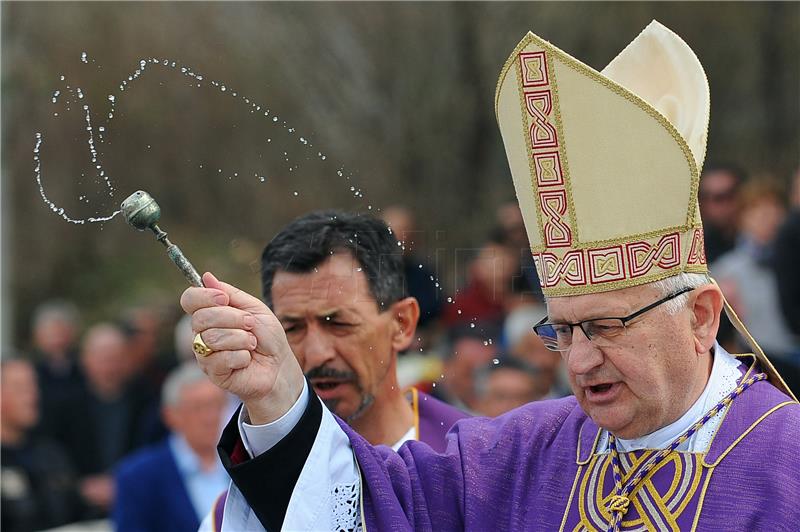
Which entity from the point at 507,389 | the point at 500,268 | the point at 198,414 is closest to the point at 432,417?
the point at 507,389

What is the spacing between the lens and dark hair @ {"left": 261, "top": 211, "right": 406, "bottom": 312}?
353 centimetres

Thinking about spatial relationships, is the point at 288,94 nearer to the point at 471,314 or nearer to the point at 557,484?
the point at 471,314

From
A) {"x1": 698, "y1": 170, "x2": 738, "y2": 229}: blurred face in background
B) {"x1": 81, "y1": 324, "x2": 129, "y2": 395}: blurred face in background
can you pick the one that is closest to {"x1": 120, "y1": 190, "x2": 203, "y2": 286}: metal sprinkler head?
{"x1": 698, "y1": 170, "x2": 738, "y2": 229}: blurred face in background

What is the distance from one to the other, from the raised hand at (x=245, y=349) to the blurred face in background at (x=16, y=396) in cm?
509

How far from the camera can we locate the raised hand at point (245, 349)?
9.06 feet

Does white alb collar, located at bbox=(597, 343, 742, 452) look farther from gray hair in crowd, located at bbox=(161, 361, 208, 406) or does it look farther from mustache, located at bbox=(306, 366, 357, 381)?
gray hair in crowd, located at bbox=(161, 361, 208, 406)

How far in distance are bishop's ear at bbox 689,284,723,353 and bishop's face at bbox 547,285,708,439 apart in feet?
Result: 0.09

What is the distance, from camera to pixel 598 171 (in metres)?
2.96

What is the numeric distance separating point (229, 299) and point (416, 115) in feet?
35.3

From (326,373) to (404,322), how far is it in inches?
12.8

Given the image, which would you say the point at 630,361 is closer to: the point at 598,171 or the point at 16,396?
the point at 598,171

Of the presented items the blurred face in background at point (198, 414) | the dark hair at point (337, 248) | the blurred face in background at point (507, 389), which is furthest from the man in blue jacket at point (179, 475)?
the dark hair at point (337, 248)

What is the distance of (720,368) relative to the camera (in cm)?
305

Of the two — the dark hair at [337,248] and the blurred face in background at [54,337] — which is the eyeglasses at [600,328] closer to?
the dark hair at [337,248]
